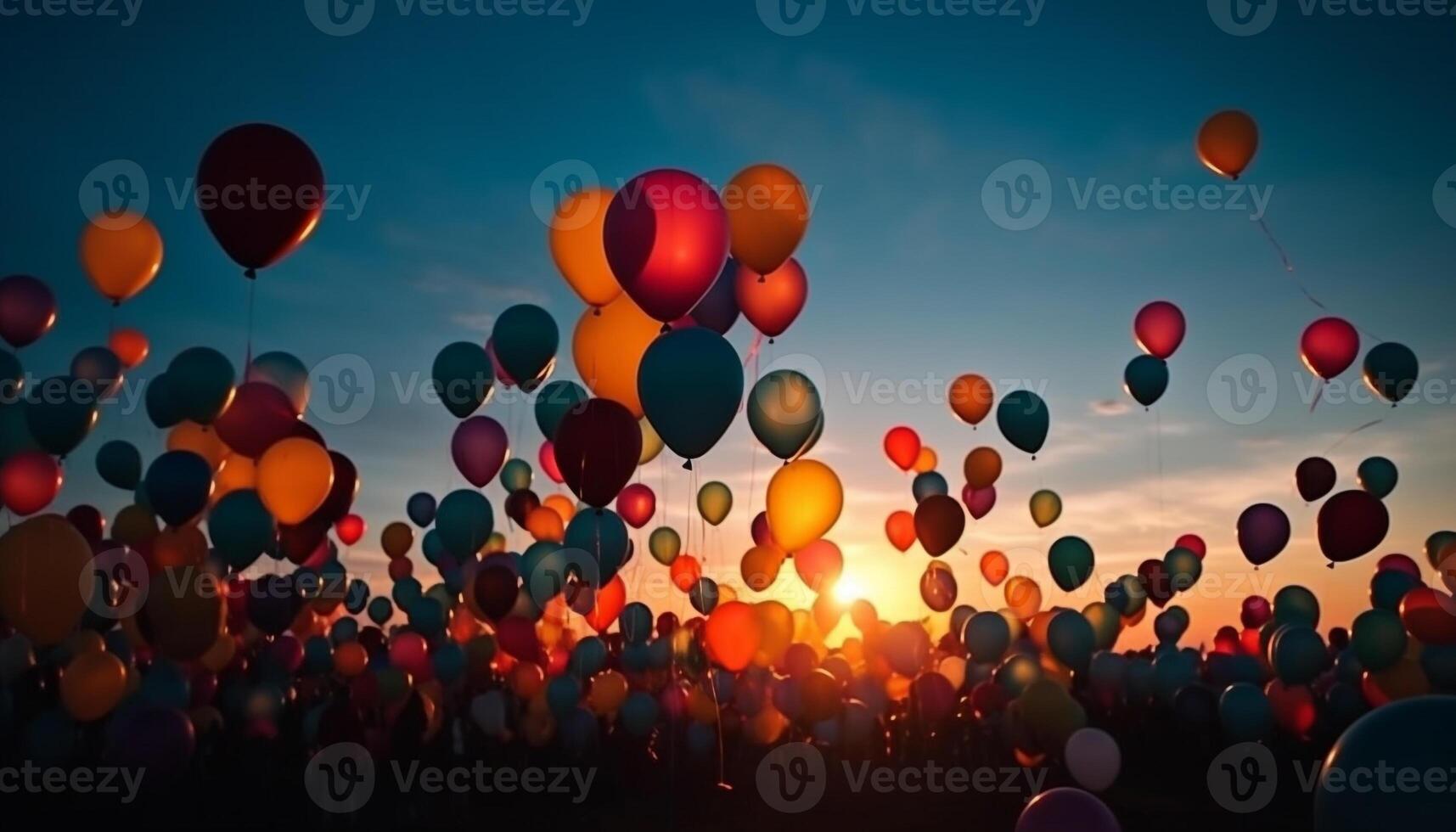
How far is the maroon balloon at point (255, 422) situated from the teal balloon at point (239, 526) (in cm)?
42

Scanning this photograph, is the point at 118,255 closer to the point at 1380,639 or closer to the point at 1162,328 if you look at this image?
the point at 1162,328

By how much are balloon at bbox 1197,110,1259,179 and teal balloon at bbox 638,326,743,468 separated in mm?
5772

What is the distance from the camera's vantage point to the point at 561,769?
12.0m

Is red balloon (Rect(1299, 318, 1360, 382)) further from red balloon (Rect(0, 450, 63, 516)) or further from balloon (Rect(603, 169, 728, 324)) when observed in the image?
red balloon (Rect(0, 450, 63, 516))

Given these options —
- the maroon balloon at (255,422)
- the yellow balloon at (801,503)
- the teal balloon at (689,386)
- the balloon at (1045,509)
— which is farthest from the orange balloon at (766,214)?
the balloon at (1045,509)

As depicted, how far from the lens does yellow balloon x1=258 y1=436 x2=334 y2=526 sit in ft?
26.3

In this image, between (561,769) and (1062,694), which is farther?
(561,769)

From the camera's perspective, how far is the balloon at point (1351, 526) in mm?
10414

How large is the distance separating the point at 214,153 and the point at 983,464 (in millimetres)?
10007

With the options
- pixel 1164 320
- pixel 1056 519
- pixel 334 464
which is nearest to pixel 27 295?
pixel 334 464

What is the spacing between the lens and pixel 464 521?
10.1 m

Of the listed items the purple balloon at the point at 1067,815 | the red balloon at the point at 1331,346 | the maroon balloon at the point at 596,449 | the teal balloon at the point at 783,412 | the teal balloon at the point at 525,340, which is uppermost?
the red balloon at the point at 1331,346

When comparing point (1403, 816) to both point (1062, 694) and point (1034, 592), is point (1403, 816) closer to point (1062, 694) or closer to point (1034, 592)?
point (1062, 694)

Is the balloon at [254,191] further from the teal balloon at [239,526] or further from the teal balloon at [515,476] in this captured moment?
the teal balloon at [515,476]
